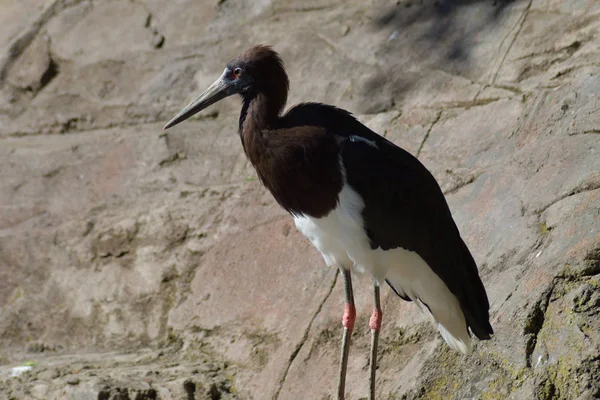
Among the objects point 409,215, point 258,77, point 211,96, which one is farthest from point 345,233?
point 211,96

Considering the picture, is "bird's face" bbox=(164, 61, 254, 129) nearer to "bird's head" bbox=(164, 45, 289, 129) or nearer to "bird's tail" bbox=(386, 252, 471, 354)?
"bird's head" bbox=(164, 45, 289, 129)

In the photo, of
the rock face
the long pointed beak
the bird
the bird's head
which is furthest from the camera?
the long pointed beak

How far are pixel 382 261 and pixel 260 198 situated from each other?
1.53 m

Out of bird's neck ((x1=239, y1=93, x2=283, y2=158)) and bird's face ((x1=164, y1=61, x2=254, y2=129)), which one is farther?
bird's face ((x1=164, y1=61, x2=254, y2=129))

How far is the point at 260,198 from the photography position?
17.7 ft

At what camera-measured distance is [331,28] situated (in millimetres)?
6332

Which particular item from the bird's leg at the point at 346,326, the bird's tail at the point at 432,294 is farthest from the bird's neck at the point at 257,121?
the bird's tail at the point at 432,294

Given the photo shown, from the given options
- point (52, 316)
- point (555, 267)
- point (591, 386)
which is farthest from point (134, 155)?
point (591, 386)

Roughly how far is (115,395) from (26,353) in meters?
1.07

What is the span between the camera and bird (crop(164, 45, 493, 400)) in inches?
150

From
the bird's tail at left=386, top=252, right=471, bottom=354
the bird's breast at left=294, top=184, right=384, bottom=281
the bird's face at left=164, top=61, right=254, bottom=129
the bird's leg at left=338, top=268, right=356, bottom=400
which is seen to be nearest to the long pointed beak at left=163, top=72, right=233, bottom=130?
the bird's face at left=164, top=61, right=254, bottom=129

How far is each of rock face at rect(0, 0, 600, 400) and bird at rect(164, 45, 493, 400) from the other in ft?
0.57

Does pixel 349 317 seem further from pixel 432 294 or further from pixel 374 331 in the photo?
pixel 432 294

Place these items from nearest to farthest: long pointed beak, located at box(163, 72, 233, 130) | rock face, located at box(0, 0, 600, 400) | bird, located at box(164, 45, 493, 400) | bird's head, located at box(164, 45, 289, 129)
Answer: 1. bird, located at box(164, 45, 493, 400)
2. rock face, located at box(0, 0, 600, 400)
3. bird's head, located at box(164, 45, 289, 129)
4. long pointed beak, located at box(163, 72, 233, 130)
